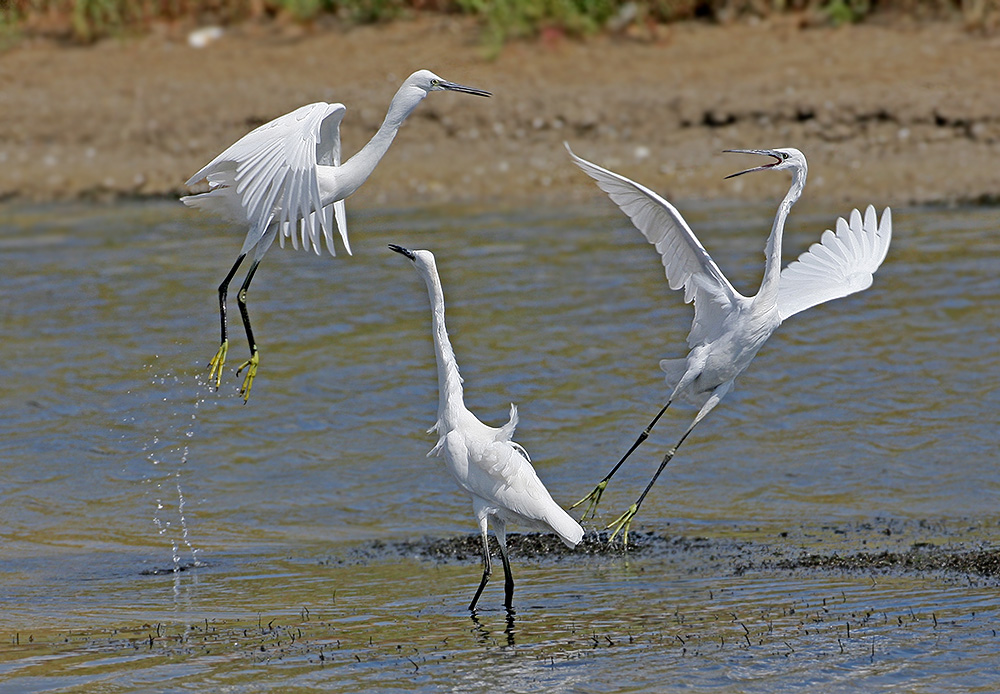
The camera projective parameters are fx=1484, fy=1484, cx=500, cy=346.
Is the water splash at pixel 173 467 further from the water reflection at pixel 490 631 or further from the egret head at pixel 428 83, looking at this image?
the egret head at pixel 428 83

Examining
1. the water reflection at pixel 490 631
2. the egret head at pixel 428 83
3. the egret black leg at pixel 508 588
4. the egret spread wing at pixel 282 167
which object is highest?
the egret head at pixel 428 83

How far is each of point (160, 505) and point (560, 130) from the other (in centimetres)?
953

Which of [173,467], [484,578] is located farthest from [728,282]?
[173,467]

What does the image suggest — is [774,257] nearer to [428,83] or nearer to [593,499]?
[593,499]

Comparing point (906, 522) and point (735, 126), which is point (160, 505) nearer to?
point (906, 522)

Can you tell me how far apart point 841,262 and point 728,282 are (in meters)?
0.88

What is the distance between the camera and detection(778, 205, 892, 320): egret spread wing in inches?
320

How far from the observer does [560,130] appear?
17.3 m

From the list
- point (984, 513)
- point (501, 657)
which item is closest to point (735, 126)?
point (984, 513)

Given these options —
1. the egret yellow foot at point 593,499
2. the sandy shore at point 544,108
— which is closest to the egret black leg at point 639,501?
the egret yellow foot at point 593,499

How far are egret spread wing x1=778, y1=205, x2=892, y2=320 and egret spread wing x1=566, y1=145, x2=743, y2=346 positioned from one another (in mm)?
415

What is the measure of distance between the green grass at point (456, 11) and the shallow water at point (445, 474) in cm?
377

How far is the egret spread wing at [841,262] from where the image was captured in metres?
8.12

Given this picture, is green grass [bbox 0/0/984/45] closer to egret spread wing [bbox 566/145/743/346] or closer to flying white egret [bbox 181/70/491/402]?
flying white egret [bbox 181/70/491/402]
